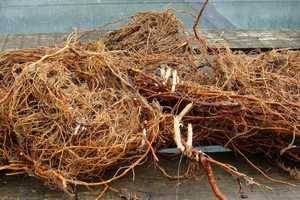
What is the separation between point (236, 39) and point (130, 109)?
356cm

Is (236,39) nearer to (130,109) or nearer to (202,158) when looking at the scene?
(130,109)

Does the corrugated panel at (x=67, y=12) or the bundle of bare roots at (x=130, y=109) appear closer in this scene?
the bundle of bare roots at (x=130, y=109)

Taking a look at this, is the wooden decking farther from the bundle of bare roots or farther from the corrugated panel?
the bundle of bare roots

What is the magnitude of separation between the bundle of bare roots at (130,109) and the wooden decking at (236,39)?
7.49ft

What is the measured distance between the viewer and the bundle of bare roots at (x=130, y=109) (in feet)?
11.3

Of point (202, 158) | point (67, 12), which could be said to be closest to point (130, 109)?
point (202, 158)

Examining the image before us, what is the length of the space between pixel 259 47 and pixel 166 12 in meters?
1.58

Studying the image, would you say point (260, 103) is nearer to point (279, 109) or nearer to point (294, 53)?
point (279, 109)

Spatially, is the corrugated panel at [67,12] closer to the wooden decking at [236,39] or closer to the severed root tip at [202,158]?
the wooden decking at [236,39]

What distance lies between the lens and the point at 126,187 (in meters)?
3.68

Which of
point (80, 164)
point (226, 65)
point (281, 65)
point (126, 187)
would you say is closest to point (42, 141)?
point (80, 164)

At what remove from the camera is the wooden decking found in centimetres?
659

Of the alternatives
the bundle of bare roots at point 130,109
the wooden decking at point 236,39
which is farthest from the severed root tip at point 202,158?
the wooden decking at point 236,39

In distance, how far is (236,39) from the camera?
22.8 ft
